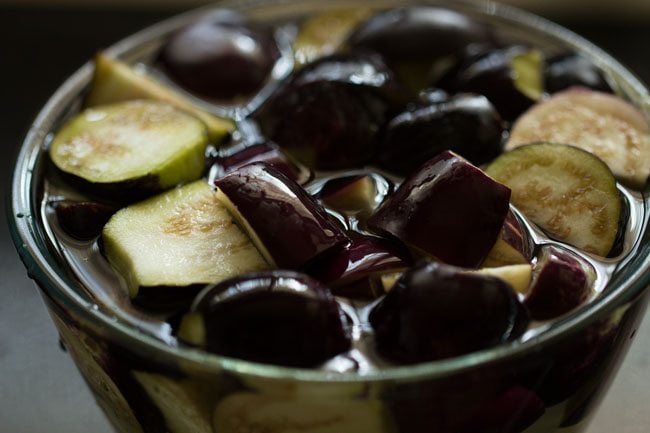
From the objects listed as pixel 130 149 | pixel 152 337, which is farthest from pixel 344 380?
pixel 130 149

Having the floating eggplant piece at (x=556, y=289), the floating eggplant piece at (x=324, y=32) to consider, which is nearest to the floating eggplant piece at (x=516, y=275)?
the floating eggplant piece at (x=556, y=289)

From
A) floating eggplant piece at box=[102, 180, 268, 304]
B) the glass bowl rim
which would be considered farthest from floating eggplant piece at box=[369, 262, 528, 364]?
floating eggplant piece at box=[102, 180, 268, 304]

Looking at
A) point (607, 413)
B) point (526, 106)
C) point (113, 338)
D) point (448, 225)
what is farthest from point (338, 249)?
point (607, 413)

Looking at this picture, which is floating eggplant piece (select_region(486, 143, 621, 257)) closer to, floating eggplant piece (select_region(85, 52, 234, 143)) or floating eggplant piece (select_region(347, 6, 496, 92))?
floating eggplant piece (select_region(347, 6, 496, 92))

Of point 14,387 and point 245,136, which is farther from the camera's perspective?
point 14,387

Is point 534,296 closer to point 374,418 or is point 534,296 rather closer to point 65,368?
point 374,418
